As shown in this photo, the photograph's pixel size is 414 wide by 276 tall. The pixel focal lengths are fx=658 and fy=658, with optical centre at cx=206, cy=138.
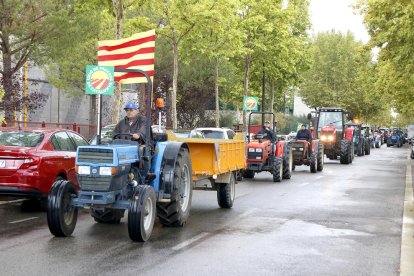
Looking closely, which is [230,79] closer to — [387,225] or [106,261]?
[387,225]

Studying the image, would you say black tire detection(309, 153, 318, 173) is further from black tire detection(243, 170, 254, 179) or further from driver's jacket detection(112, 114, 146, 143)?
driver's jacket detection(112, 114, 146, 143)

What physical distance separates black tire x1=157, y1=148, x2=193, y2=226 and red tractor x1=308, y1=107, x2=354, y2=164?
2223cm

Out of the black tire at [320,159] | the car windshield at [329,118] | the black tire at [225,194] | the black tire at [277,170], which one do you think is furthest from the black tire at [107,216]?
the car windshield at [329,118]

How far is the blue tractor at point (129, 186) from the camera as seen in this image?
908 cm

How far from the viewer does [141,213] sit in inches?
358

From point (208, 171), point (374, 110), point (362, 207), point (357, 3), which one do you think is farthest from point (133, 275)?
point (374, 110)

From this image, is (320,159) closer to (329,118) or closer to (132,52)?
(329,118)

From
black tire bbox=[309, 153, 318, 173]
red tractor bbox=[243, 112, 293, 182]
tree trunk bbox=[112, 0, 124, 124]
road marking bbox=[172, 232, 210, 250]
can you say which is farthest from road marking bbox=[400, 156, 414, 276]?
tree trunk bbox=[112, 0, 124, 124]

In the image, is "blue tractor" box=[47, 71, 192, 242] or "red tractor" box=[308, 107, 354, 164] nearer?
"blue tractor" box=[47, 71, 192, 242]

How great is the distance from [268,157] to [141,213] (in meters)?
12.6

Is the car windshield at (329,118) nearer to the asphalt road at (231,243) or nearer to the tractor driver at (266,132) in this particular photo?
the tractor driver at (266,132)

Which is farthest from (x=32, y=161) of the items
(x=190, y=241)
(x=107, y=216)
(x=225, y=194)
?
(x=225, y=194)

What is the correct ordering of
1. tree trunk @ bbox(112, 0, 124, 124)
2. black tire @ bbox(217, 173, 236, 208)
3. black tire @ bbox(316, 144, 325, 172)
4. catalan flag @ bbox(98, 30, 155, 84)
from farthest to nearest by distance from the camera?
black tire @ bbox(316, 144, 325, 172) → tree trunk @ bbox(112, 0, 124, 124) → black tire @ bbox(217, 173, 236, 208) → catalan flag @ bbox(98, 30, 155, 84)

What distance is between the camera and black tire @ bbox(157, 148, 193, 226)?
10.5 metres
